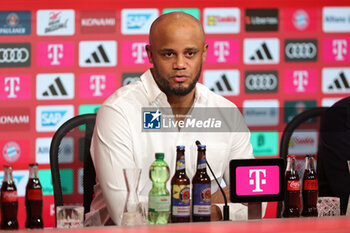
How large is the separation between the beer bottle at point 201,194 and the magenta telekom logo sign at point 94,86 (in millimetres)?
1968

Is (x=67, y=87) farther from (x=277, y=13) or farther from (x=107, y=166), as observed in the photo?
(x=107, y=166)

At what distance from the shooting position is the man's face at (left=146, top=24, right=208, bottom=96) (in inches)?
83.4

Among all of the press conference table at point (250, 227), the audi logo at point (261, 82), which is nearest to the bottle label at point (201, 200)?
the press conference table at point (250, 227)

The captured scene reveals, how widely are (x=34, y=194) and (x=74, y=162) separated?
28.3 inches

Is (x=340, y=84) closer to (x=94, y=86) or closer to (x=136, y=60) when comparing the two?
(x=136, y=60)

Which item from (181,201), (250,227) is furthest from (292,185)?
(250,227)

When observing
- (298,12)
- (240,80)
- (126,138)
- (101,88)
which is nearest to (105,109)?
(126,138)

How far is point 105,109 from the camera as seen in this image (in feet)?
7.09

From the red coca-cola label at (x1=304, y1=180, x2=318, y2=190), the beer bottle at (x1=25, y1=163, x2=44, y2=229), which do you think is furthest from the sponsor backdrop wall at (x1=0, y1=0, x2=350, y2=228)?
the beer bottle at (x1=25, y1=163, x2=44, y2=229)

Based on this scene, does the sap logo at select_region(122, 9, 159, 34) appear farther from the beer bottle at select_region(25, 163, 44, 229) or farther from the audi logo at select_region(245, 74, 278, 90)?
the beer bottle at select_region(25, 163, 44, 229)

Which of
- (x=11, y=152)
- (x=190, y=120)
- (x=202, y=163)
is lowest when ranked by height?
(x=11, y=152)

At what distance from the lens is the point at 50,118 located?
3484 mm

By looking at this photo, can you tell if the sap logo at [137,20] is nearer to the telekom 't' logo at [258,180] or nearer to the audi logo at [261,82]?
the audi logo at [261,82]

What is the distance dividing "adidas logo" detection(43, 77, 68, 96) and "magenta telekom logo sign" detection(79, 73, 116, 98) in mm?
101
